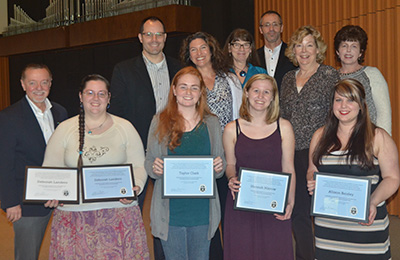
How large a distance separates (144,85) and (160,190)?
4.13ft

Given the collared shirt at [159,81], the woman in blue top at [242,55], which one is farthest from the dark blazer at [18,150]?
the woman in blue top at [242,55]

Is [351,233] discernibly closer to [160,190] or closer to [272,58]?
[160,190]

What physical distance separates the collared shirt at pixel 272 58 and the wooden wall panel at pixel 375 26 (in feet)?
5.47

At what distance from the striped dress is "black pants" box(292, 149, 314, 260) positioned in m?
0.69

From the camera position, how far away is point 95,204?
9.44 feet

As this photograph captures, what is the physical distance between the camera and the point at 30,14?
12.6 m

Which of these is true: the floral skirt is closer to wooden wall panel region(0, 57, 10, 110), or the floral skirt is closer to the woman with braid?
the woman with braid

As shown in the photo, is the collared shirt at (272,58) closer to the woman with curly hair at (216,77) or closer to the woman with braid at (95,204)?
the woman with curly hair at (216,77)

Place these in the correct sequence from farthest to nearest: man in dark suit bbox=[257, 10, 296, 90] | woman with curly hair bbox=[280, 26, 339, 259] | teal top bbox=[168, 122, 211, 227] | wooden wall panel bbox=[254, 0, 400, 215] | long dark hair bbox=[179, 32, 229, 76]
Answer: wooden wall panel bbox=[254, 0, 400, 215], man in dark suit bbox=[257, 10, 296, 90], long dark hair bbox=[179, 32, 229, 76], woman with curly hair bbox=[280, 26, 339, 259], teal top bbox=[168, 122, 211, 227]

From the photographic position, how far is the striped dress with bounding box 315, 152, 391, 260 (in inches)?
107

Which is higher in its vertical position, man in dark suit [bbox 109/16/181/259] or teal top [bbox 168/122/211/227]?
man in dark suit [bbox 109/16/181/259]

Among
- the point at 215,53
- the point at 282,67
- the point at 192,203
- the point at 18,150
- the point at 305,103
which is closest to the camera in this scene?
the point at 192,203

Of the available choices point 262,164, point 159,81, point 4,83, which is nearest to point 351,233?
point 262,164

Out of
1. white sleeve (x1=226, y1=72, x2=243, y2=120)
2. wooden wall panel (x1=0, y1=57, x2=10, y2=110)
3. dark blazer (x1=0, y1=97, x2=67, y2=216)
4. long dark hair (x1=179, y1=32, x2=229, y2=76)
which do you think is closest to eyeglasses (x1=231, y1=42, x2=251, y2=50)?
long dark hair (x1=179, y1=32, x2=229, y2=76)
